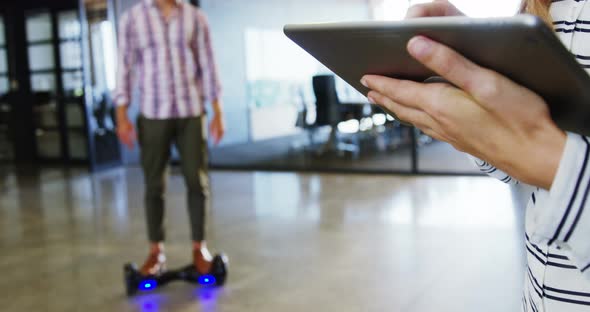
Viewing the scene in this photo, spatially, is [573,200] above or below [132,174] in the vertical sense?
above

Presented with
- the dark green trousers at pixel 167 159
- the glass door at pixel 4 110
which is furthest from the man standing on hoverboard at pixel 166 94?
the glass door at pixel 4 110

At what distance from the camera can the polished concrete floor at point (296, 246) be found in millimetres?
2488

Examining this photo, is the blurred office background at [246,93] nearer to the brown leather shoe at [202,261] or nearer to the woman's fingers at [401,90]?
the brown leather shoe at [202,261]

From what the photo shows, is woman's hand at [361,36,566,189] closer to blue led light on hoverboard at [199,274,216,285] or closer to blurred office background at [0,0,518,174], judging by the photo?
blue led light on hoverboard at [199,274,216,285]

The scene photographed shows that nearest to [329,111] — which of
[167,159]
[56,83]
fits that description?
[167,159]

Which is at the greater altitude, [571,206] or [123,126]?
[571,206]

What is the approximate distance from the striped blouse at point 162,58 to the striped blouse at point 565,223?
2.09m

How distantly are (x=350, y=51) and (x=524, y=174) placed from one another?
0.62 feet

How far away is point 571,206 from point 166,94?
230 cm

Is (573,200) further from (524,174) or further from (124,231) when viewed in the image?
(124,231)

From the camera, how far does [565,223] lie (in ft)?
1.53

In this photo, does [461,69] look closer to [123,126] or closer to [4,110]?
[123,126]

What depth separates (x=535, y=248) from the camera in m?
0.59

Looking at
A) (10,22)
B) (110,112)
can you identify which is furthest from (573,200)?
(10,22)
